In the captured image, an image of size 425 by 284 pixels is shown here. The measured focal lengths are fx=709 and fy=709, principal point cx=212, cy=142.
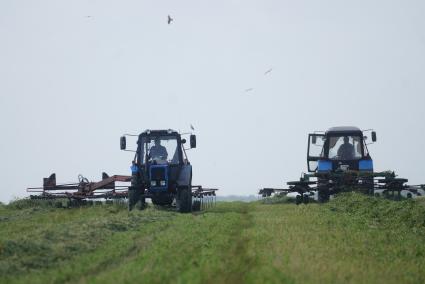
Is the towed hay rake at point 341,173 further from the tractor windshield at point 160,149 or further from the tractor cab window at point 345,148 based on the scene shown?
the tractor windshield at point 160,149

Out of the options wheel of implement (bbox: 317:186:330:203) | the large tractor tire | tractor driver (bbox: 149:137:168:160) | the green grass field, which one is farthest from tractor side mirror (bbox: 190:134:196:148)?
the green grass field

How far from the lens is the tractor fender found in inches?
969

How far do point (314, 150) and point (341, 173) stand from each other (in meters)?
3.78

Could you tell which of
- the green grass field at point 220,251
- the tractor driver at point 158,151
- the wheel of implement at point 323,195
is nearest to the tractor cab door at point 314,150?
the wheel of implement at point 323,195

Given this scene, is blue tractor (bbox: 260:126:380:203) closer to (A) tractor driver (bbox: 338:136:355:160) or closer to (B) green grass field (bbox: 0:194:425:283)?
(A) tractor driver (bbox: 338:136:355:160)

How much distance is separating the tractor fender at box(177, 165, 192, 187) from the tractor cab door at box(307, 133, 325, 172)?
7328mm

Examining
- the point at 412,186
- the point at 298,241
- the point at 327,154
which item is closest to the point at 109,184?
the point at 327,154

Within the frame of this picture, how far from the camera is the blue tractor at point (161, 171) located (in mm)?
24703

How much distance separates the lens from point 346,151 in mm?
30359

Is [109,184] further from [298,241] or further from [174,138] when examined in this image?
[298,241]

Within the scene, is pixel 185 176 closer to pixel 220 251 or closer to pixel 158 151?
pixel 158 151

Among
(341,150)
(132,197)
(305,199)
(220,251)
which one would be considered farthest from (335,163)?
(220,251)

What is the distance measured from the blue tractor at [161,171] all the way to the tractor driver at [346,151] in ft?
24.6

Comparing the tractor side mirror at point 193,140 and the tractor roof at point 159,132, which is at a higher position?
the tractor roof at point 159,132
